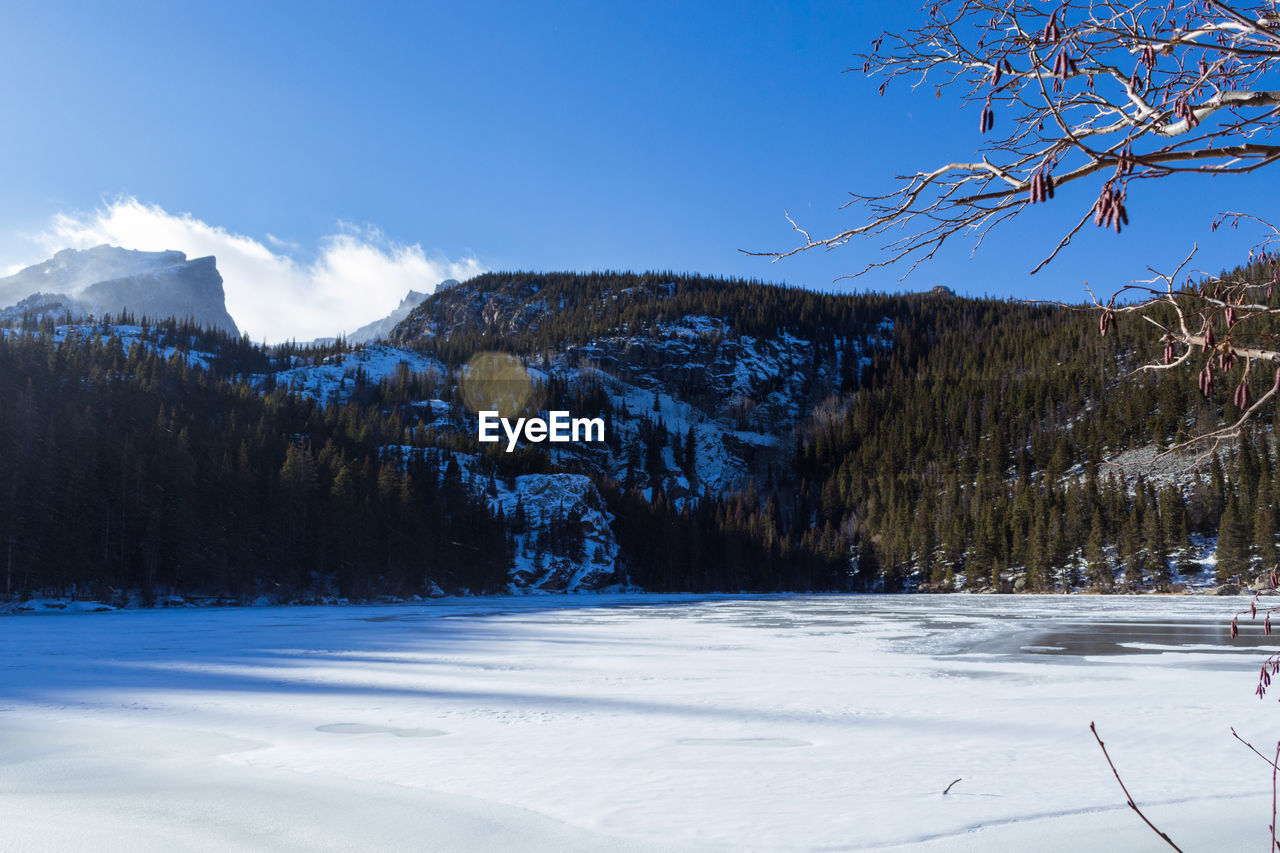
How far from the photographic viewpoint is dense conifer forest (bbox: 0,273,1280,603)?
6153cm

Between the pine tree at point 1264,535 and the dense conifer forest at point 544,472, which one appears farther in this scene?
the pine tree at point 1264,535

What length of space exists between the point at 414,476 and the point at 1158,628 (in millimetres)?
75684

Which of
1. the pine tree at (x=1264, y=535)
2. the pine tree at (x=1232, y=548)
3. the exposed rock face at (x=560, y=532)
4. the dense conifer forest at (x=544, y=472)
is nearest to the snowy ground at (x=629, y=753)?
the dense conifer forest at (x=544, y=472)

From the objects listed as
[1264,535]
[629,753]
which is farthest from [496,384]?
[629,753]

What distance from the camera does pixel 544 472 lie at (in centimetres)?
11675

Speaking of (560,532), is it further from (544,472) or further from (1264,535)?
(1264,535)

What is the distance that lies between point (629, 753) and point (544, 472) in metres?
109

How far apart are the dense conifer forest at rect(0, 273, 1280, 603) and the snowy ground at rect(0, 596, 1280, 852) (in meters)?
21.3

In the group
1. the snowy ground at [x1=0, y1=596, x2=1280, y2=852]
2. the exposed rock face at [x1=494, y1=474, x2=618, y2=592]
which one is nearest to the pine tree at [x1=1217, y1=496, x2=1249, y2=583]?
the exposed rock face at [x1=494, y1=474, x2=618, y2=592]

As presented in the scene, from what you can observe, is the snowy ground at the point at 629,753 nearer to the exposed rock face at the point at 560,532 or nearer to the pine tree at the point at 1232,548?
the pine tree at the point at 1232,548

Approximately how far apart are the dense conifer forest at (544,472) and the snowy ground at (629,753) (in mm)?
21319

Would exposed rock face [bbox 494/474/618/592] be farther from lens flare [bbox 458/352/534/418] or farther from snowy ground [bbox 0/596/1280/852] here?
snowy ground [bbox 0/596/1280/852]

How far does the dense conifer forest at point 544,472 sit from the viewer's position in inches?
2422

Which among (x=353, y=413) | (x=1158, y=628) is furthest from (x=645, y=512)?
(x=1158, y=628)
